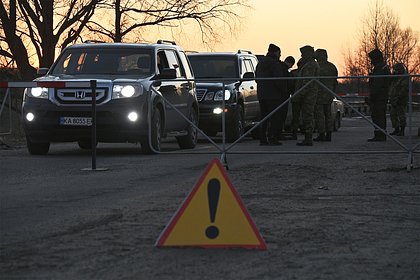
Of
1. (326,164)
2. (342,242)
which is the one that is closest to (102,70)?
(326,164)

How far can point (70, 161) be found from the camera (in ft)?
51.1

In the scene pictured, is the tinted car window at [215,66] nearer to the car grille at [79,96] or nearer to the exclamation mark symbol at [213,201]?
the car grille at [79,96]

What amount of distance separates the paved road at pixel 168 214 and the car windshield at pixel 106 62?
5.79ft

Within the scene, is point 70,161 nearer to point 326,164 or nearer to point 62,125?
point 62,125

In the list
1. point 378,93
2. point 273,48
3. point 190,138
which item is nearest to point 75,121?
point 190,138

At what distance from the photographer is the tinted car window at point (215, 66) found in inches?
907

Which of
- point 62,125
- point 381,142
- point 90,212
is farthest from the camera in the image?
point 381,142

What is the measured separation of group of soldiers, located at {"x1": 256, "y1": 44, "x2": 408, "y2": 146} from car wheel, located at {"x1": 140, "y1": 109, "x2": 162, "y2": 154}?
1667 millimetres

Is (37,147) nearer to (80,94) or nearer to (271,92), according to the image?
(80,94)

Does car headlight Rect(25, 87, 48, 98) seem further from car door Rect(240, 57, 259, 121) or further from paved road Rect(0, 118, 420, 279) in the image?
car door Rect(240, 57, 259, 121)

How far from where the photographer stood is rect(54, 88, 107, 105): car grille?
16.2m

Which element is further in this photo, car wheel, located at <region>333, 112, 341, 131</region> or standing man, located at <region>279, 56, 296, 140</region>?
car wheel, located at <region>333, 112, 341, 131</region>

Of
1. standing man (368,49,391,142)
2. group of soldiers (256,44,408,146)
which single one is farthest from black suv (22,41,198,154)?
standing man (368,49,391,142)

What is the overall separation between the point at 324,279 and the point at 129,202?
13.4ft
